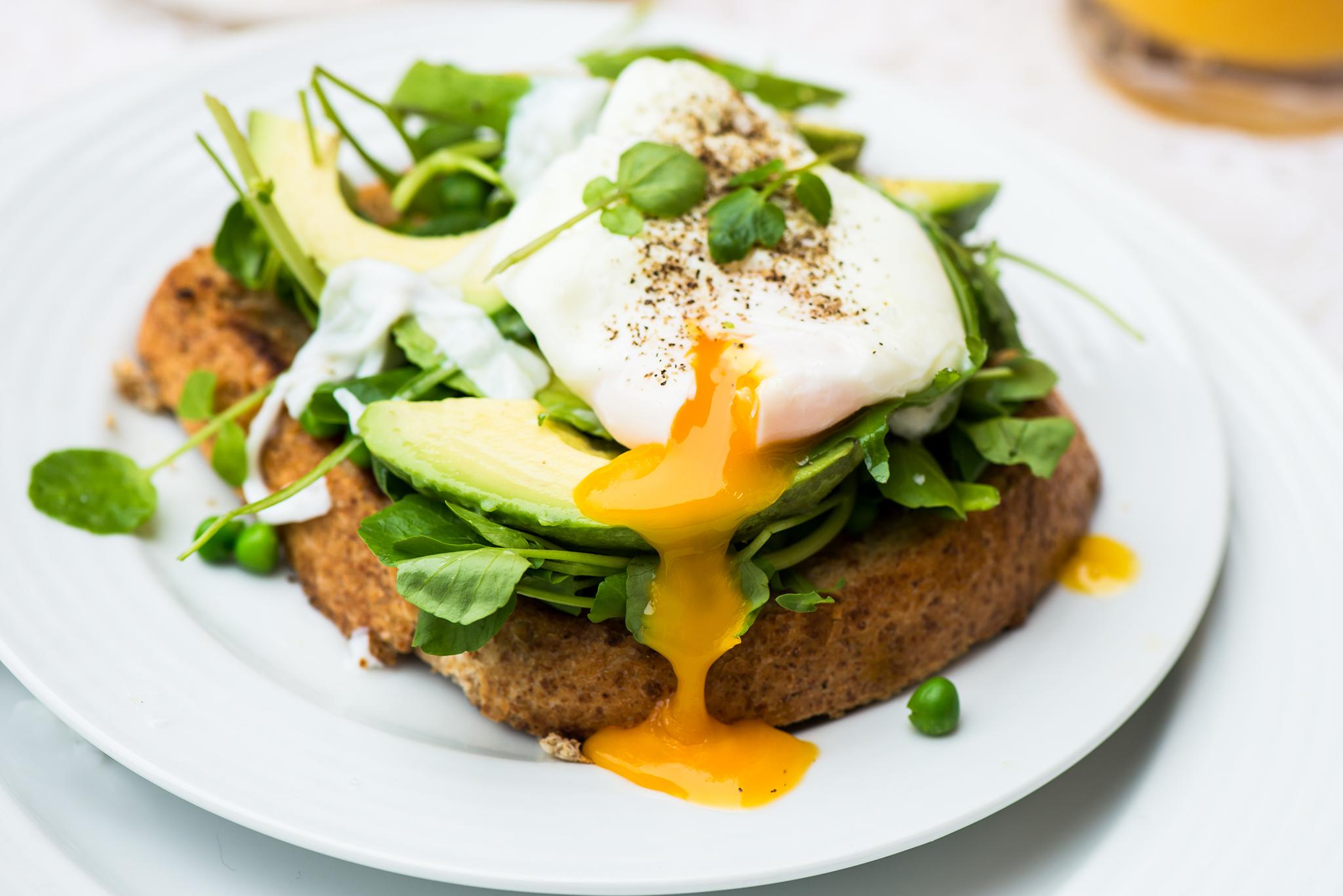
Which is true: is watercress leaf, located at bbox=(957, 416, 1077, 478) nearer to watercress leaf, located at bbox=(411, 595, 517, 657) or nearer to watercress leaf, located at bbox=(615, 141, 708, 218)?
watercress leaf, located at bbox=(615, 141, 708, 218)

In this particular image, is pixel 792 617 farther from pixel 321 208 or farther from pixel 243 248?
pixel 243 248

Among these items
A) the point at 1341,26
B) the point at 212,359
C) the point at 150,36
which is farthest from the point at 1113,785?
the point at 150,36

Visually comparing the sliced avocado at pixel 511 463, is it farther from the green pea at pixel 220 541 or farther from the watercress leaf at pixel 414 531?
the green pea at pixel 220 541

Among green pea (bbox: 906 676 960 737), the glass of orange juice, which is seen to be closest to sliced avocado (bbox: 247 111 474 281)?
green pea (bbox: 906 676 960 737)

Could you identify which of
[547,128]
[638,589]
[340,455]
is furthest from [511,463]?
[547,128]

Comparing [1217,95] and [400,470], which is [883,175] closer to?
[1217,95]
